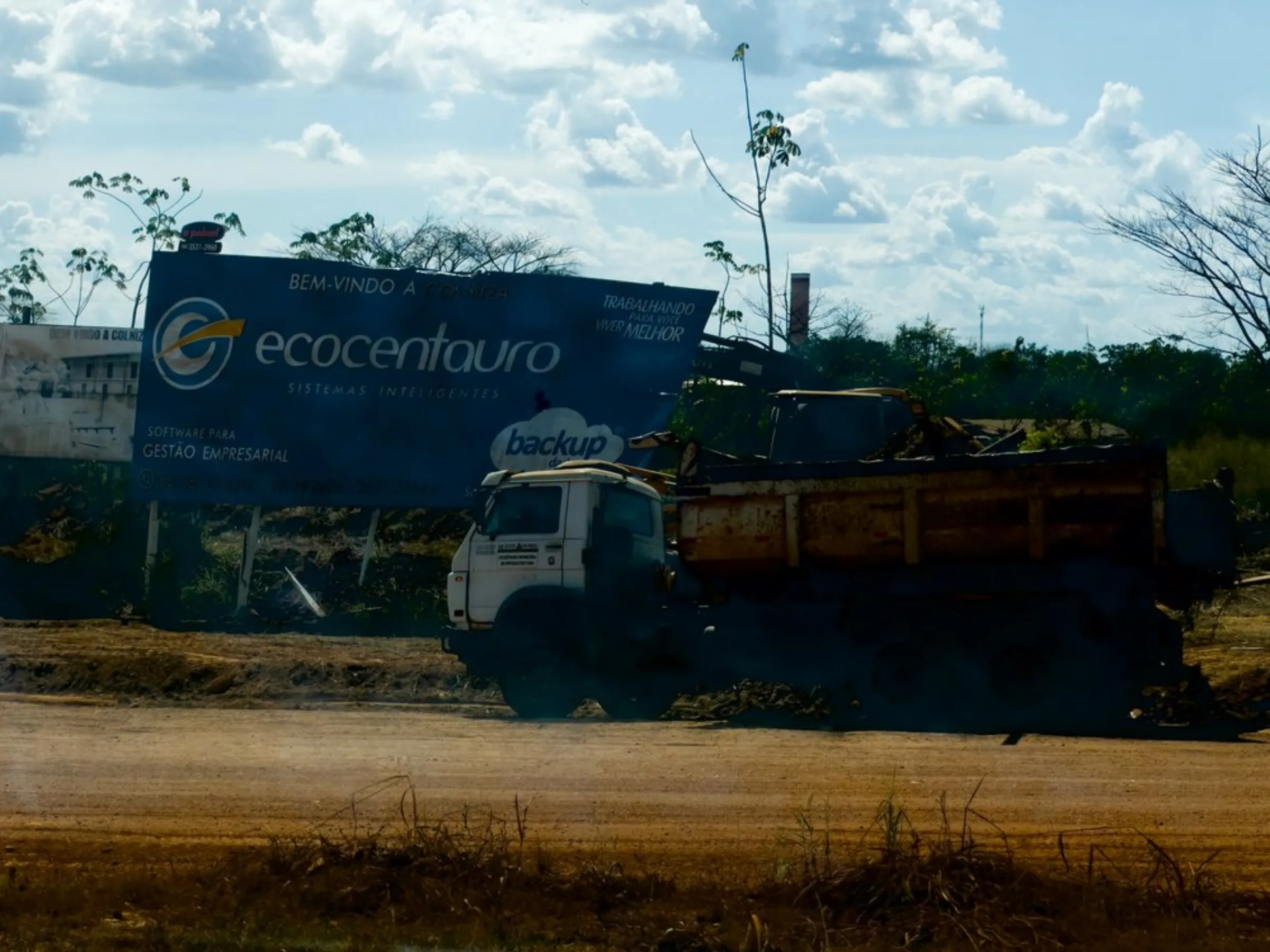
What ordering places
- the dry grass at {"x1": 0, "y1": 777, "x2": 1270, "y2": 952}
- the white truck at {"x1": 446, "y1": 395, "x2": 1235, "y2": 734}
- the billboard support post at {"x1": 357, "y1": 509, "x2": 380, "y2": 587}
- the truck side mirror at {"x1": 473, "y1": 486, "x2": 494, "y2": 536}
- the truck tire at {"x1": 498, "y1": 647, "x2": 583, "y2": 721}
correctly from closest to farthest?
the dry grass at {"x1": 0, "y1": 777, "x2": 1270, "y2": 952}
the white truck at {"x1": 446, "y1": 395, "x2": 1235, "y2": 734}
the truck tire at {"x1": 498, "y1": 647, "x2": 583, "y2": 721}
the truck side mirror at {"x1": 473, "y1": 486, "x2": 494, "y2": 536}
the billboard support post at {"x1": 357, "y1": 509, "x2": 380, "y2": 587}

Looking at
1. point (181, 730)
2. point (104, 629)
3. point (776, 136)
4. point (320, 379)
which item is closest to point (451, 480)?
point (320, 379)

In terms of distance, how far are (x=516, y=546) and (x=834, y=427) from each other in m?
3.18

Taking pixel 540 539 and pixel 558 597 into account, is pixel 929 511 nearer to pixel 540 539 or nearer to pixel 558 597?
pixel 558 597

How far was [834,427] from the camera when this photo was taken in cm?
1557

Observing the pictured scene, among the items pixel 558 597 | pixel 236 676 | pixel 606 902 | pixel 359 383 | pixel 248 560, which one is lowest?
pixel 606 902

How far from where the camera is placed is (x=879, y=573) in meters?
13.8

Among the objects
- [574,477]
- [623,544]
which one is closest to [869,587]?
[623,544]

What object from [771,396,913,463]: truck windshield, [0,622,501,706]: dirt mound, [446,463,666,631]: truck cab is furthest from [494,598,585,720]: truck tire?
[771,396,913,463]: truck windshield

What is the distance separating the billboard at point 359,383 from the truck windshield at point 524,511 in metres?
7.39

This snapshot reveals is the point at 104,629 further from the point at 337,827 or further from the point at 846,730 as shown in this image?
the point at 337,827

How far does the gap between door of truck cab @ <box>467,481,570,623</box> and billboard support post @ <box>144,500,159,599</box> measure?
30.0 ft

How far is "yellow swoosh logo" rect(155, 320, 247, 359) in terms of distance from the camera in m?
22.6

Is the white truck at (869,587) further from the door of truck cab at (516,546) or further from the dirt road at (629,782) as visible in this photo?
the dirt road at (629,782)

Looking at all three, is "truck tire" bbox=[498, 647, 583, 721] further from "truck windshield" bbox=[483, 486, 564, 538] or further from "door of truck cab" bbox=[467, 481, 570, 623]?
"truck windshield" bbox=[483, 486, 564, 538]
